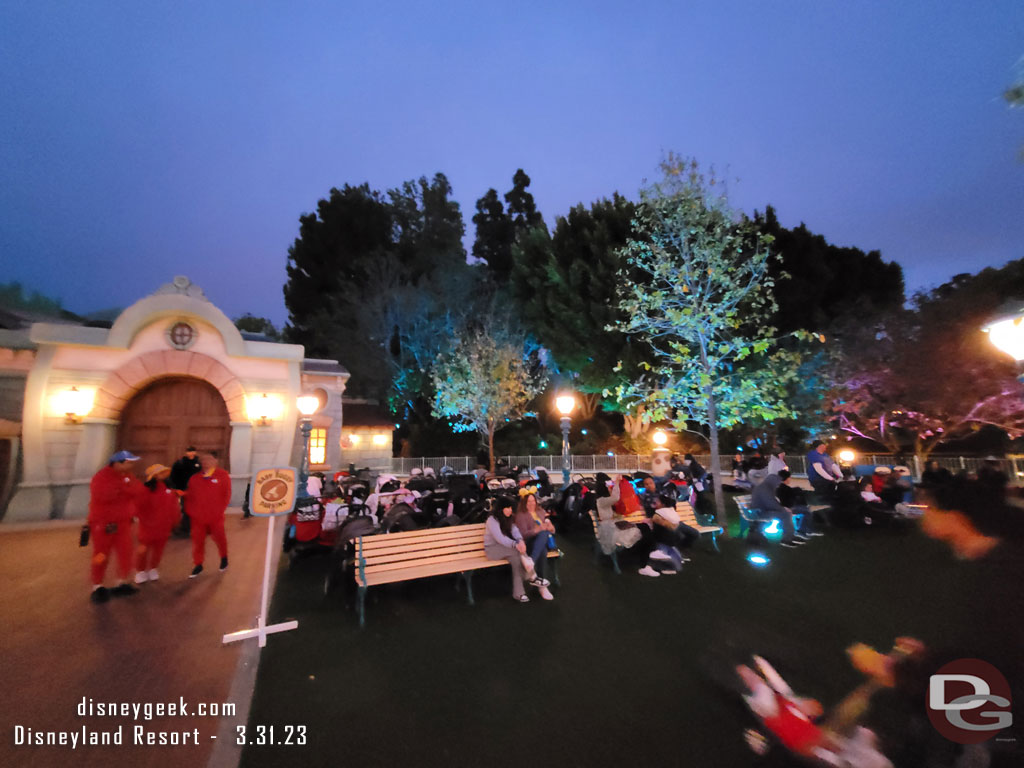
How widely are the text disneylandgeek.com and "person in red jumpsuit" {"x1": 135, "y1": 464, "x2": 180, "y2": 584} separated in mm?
3157

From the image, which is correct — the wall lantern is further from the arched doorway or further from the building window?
the building window

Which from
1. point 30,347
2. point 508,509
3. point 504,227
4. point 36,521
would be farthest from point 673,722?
point 504,227

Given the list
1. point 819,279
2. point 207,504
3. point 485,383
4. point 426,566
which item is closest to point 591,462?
point 485,383

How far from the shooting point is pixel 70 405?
10.6 m

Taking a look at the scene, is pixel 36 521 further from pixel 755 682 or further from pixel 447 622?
pixel 755 682

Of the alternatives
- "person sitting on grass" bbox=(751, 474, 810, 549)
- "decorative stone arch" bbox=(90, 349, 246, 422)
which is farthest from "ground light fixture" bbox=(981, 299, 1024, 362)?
"decorative stone arch" bbox=(90, 349, 246, 422)

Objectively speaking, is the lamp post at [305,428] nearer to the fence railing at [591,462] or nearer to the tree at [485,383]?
the fence railing at [591,462]

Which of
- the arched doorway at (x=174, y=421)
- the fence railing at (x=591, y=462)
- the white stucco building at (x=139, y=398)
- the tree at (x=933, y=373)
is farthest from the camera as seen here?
the fence railing at (x=591, y=462)

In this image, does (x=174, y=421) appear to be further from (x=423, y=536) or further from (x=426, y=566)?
(x=426, y=566)

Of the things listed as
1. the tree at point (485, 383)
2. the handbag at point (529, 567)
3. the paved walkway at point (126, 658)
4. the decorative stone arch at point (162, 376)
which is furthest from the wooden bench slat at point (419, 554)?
the tree at point (485, 383)

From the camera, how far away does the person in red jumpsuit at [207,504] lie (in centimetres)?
639

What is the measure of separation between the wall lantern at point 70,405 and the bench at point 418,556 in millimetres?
9524

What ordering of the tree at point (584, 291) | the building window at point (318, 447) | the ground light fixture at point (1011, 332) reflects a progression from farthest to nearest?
1. the tree at point (584, 291)
2. the building window at point (318, 447)
3. the ground light fixture at point (1011, 332)

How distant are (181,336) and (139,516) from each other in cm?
707
